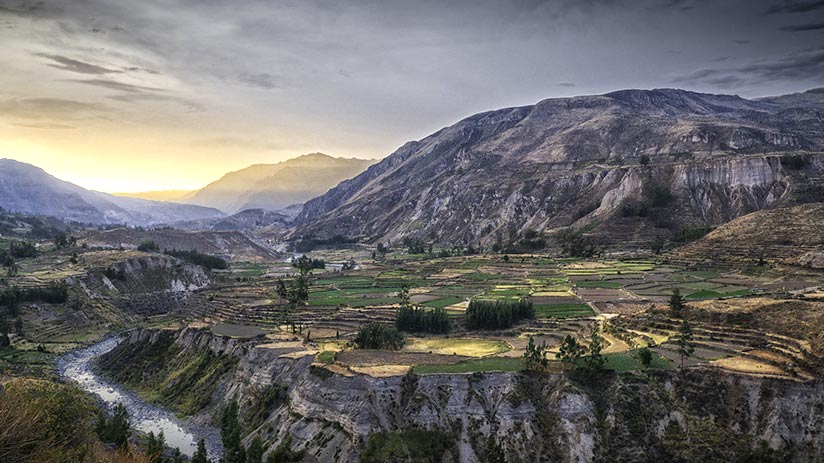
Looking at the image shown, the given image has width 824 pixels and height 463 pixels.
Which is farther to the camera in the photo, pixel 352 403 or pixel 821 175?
pixel 821 175

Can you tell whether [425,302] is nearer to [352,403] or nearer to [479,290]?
[479,290]

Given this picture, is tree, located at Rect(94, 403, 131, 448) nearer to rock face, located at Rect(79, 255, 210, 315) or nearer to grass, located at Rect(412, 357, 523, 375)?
grass, located at Rect(412, 357, 523, 375)

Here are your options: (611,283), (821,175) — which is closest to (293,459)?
(611,283)

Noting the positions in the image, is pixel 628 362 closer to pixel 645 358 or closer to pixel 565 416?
pixel 645 358

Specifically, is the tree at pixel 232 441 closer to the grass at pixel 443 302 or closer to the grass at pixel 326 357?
the grass at pixel 326 357

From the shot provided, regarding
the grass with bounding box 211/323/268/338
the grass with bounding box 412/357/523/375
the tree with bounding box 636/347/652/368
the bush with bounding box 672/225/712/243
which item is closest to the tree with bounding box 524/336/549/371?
the grass with bounding box 412/357/523/375

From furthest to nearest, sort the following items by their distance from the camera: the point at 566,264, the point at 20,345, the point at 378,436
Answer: the point at 566,264 → the point at 20,345 → the point at 378,436

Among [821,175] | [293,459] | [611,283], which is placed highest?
[821,175]

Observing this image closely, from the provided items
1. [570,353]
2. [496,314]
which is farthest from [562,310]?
[570,353]
